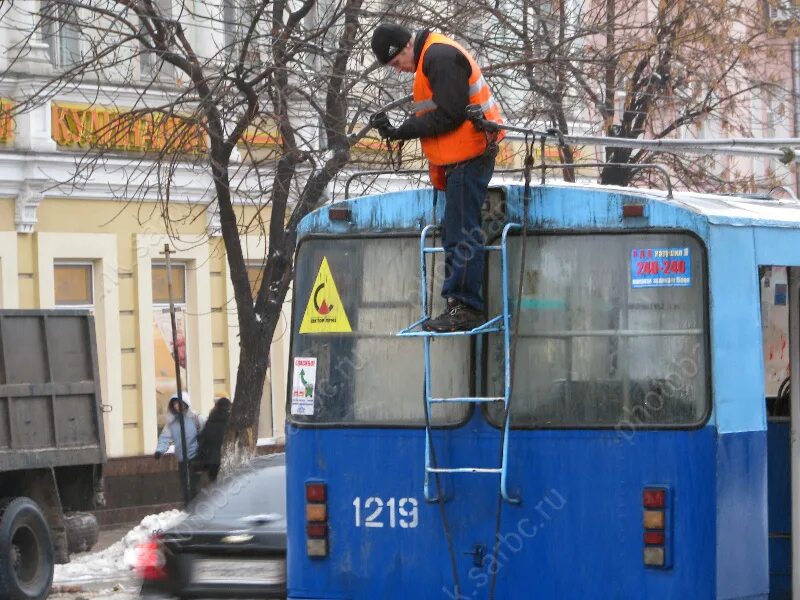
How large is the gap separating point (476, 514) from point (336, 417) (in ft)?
2.88

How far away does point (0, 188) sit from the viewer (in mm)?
20594

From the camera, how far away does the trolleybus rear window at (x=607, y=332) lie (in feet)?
23.8

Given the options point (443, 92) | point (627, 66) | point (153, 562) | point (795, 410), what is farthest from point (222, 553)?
point (627, 66)

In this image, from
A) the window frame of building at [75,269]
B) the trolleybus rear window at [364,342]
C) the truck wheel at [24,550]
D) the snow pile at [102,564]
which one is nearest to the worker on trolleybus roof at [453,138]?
the trolleybus rear window at [364,342]

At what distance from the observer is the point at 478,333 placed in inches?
292

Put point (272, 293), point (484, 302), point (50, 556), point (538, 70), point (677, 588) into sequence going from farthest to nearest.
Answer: point (538, 70) → point (272, 293) → point (50, 556) → point (484, 302) → point (677, 588)

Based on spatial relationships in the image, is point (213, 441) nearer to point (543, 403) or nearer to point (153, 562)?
point (153, 562)

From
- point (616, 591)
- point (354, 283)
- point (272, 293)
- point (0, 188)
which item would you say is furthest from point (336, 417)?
point (0, 188)

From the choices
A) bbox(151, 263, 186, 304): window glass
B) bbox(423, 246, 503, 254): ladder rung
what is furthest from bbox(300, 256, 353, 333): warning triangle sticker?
bbox(151, 263, 186, 304): window glass

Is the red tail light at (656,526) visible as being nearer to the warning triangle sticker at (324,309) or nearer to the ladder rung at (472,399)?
the ladder rung at (472,399)

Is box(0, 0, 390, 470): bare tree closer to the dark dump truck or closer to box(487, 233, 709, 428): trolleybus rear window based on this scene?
the dark dump truck

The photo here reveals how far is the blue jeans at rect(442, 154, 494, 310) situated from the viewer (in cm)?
738

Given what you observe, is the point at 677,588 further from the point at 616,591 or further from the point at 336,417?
the point at 336,417

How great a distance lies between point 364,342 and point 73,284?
1421cm
